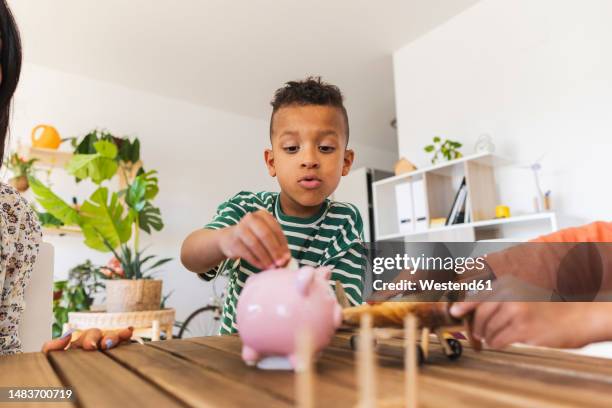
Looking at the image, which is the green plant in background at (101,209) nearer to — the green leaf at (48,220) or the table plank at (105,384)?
the green leaf at (48,220)

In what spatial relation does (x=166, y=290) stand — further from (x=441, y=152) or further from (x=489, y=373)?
(x=489, y=373)

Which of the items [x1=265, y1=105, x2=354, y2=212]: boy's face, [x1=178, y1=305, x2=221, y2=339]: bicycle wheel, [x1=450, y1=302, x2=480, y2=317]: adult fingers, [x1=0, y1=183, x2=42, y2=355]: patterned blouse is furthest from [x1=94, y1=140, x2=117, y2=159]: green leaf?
[x1=450, y1=302, x2=480, y2=317]: adult fingers

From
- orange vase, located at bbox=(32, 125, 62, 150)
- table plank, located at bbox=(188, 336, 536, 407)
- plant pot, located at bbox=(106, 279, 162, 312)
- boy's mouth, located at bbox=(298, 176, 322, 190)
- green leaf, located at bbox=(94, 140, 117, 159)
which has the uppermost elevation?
orange vase, located at bbox=(32, 125, 62, 150)

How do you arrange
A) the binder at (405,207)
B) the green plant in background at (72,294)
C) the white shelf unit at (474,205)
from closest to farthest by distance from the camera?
the white shelf unit at (474,205) → the binder at (405,207) → the green plant in background at (72,294)

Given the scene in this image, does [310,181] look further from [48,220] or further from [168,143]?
[168,143]

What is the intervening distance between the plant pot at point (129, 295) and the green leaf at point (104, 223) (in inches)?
14.6

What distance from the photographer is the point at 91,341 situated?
0.65 m

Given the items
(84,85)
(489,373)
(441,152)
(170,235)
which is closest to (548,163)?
(441,152)

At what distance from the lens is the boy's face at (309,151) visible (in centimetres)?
77

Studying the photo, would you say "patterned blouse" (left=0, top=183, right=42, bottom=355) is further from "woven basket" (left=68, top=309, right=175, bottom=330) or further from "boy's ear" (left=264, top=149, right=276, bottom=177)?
"woven basket" (left=68, top=309, right=175, bottom=330)

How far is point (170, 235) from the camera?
12.6ft

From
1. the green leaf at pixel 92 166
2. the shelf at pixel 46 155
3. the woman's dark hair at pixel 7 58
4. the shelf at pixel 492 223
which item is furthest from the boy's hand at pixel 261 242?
the shelf at pixel 46 155

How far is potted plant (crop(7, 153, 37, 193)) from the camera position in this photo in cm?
276

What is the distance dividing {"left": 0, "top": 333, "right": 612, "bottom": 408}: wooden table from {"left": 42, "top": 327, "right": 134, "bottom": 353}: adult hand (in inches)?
2.2
